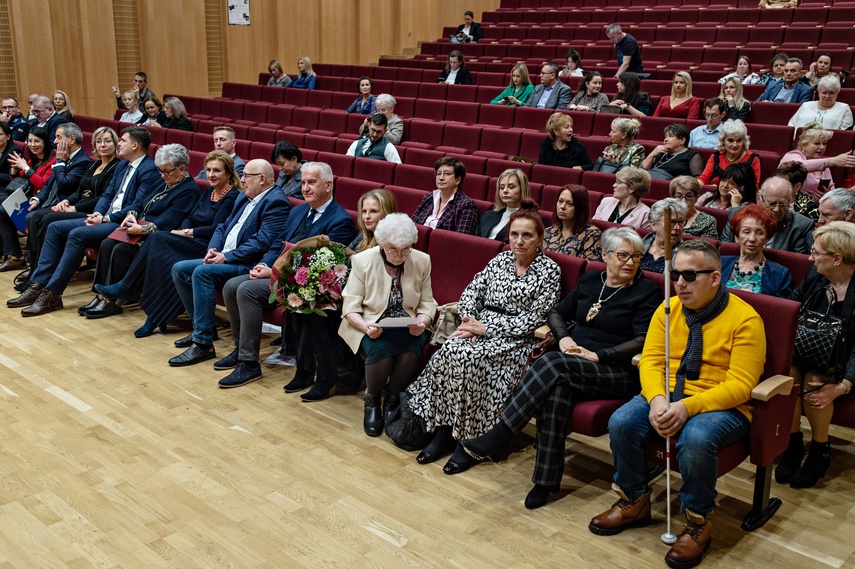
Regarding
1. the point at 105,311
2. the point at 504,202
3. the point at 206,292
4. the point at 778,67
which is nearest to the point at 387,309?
the point at 504,202

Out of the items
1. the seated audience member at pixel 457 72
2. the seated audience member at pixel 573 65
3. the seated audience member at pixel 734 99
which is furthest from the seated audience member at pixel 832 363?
the seated audience member at pixel 457 72

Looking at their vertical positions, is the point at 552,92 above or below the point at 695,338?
above

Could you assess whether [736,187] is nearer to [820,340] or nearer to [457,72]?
[820,340]

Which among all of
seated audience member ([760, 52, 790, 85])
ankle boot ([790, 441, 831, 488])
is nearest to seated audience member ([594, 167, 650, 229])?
ankle boot ([790, 441, 831, 488])

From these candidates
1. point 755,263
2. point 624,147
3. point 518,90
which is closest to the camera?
point 755,263

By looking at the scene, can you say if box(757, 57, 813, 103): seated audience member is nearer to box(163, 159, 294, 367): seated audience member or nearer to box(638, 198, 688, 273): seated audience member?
box(638, 198, 688, 273): seated audience member

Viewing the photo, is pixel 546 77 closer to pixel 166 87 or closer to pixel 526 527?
pixel 526 527

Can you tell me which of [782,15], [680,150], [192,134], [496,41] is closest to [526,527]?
[680,150]

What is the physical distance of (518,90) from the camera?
6531 millimetres

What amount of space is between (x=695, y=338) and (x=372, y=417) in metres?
1.21

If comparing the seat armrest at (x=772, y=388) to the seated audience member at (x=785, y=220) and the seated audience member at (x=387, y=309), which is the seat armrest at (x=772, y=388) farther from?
Result: the seated audience member at (x=387, y=309)

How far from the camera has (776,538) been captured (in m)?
2.19

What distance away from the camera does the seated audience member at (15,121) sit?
6781mm

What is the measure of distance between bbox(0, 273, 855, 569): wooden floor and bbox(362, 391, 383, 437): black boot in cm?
4
